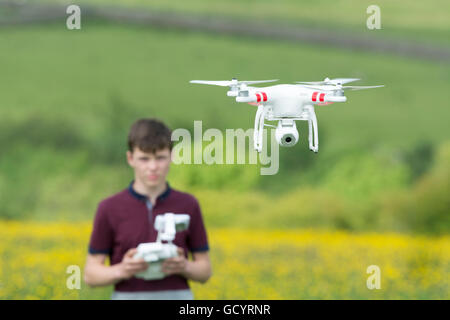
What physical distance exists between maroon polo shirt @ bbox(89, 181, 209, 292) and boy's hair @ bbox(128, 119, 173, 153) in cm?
25

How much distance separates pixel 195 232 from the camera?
3840 millimetres

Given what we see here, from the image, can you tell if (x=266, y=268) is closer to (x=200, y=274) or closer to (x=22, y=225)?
(x=22, y=225)

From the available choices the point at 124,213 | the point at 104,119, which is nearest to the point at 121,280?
the point at 124,213

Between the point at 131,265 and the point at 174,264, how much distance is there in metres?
0.20

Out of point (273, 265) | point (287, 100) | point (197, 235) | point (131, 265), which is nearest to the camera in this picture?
point (287, 100)

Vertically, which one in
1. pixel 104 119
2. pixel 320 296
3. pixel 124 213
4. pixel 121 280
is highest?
pixel 104 119

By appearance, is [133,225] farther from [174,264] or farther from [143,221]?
[174,264]

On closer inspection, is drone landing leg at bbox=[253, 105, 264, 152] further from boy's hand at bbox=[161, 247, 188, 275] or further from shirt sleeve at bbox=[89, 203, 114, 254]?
shirt sleeve at bbox=[89, 203, 114, 254]

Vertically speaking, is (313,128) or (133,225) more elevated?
(313,128)

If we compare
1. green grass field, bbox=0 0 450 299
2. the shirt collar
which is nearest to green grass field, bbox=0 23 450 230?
green grass field, bbox=0 0 450 299

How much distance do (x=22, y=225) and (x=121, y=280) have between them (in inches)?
323

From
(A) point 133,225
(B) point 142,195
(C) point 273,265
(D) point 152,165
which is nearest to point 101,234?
(A) point 133,225

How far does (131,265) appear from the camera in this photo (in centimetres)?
347

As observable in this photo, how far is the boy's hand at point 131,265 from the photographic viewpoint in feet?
11.3
